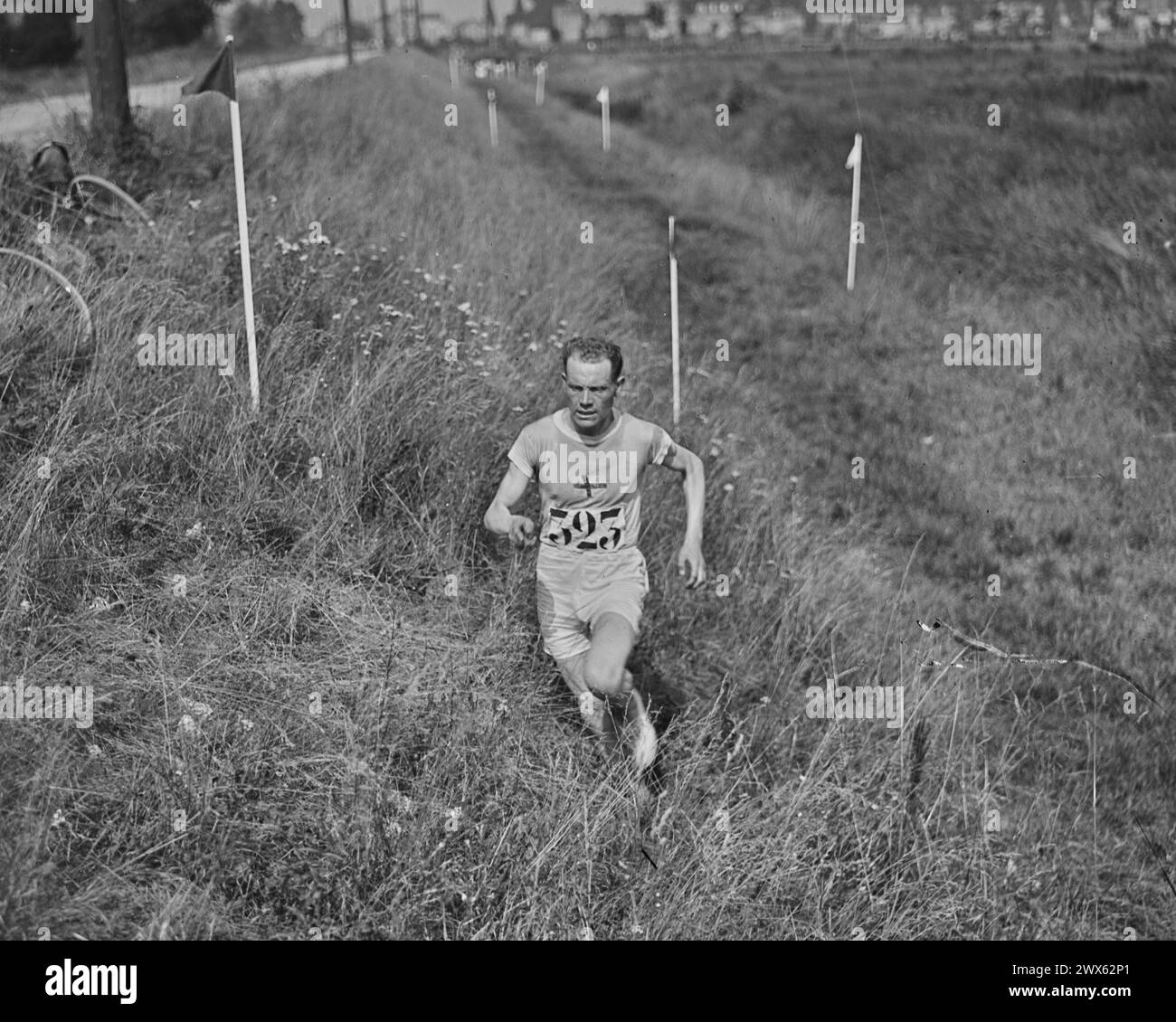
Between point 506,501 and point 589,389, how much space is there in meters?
0.51

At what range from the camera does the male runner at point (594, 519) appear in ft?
16.0

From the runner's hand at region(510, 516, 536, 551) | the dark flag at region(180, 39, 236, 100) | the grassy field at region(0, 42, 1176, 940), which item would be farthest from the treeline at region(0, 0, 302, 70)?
the runner's hand at region(510, 516, 536, 551)

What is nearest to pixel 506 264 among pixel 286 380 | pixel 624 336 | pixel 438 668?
pixel 624 336

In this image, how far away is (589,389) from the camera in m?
4.80

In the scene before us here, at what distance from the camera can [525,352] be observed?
849 centimetres

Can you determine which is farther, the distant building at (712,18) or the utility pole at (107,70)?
the distant building at (712,18)

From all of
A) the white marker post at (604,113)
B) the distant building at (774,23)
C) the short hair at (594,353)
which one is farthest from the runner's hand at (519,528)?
the distant building at (774,23)

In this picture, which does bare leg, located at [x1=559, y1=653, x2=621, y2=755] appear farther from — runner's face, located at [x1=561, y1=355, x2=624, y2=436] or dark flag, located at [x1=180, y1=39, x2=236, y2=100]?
dark flag, located at [x1=180, y1=39, x2=236, y2=100]

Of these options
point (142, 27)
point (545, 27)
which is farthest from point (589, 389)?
Answer: point (545, 27)

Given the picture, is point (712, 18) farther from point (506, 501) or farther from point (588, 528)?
point (506, 501)

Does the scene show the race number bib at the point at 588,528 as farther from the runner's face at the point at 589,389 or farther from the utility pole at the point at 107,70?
the utility pole at the point at 107,70

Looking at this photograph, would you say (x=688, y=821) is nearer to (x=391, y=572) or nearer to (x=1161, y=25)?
(x=391, y=572)

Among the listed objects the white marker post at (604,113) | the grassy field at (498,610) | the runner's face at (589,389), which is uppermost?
A: the white marker post at (604,113)

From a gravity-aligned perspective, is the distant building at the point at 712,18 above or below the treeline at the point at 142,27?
above
